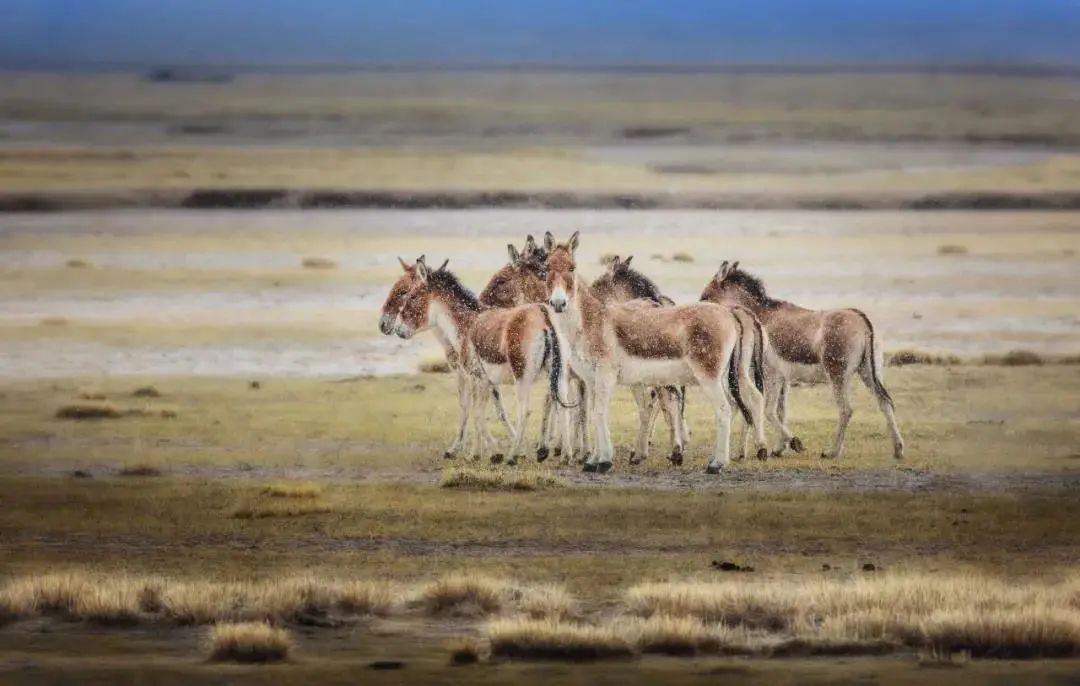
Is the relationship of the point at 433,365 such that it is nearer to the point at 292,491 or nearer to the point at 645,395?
the point at 645,395

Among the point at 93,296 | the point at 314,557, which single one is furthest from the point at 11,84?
the point at 314,557

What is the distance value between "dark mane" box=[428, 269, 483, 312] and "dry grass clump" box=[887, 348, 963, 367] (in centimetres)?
1082

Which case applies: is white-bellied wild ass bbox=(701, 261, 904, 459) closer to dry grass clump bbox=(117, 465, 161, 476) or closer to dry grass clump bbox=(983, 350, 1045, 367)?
dry grass clump bbox=(117, 465, 161, 476)

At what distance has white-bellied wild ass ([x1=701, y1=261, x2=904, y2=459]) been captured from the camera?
23969mm

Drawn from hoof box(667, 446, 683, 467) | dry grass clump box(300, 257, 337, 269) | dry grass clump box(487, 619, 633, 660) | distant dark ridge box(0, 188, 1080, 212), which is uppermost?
distant dark ridge box(0, 188, 1080, 212)

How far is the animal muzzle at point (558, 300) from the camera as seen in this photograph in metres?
22.3

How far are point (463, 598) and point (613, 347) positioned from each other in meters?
6.05

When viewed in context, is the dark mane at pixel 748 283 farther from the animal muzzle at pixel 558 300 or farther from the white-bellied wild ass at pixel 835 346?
the animal muzzle at pixel 558 300

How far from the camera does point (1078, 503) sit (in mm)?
22141

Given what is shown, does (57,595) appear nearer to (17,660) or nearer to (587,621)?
(17,660)

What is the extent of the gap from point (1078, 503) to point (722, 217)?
41194mm

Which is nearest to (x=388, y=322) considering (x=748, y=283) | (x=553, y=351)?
(x=553, y=351)

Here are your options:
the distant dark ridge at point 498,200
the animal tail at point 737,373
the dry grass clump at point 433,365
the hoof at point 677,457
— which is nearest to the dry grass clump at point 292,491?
the hoof at point 677,457

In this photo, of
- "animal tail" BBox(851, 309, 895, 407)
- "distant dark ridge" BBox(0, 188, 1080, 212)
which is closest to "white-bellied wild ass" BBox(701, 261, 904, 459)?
"animal tail" BBox(851, 309, 895, 407)
